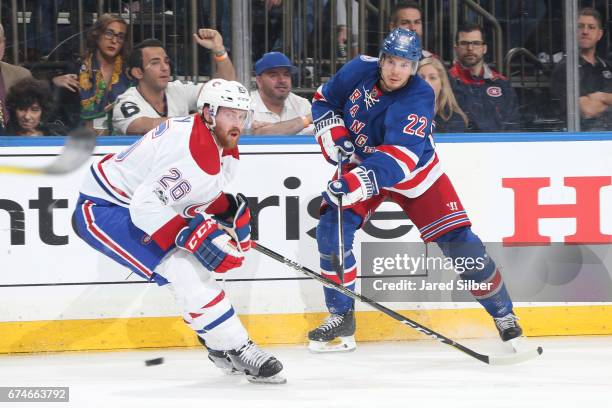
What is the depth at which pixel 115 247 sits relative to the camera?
3.80 metres

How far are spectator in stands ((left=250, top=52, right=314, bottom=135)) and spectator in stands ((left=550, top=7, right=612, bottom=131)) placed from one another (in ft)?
3.35

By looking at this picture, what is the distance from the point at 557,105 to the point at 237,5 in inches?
52.9

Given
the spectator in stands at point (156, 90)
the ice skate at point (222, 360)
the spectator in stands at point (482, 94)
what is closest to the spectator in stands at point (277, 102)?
the spectator in stands at point (156, 90)

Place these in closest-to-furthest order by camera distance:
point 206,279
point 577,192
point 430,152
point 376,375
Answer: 1. point 206,279
2. point 376,375
3. point 430,152
4. point 577,192

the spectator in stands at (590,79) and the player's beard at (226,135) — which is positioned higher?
the spectator in stands at (590,79)

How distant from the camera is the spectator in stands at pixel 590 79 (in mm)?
4699

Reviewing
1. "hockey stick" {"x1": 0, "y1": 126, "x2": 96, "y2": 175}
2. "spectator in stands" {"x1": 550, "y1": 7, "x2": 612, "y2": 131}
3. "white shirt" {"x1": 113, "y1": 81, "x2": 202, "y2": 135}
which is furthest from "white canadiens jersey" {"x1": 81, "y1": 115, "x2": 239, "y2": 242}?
"spectator in stands" {"x1": 550, "y1": 7, "x2": 612, "y2": 131}

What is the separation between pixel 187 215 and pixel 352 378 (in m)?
0.78

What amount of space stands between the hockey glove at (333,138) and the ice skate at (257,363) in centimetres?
86

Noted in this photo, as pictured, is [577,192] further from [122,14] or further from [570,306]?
[122,14]

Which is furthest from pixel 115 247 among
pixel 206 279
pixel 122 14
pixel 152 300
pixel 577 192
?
pixel 577 192

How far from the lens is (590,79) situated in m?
4.74

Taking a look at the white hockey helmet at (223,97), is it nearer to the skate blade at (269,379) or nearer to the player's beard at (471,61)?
the skate blade at (269,379)

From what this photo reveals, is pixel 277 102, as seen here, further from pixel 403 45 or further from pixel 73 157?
pixel 73 157
